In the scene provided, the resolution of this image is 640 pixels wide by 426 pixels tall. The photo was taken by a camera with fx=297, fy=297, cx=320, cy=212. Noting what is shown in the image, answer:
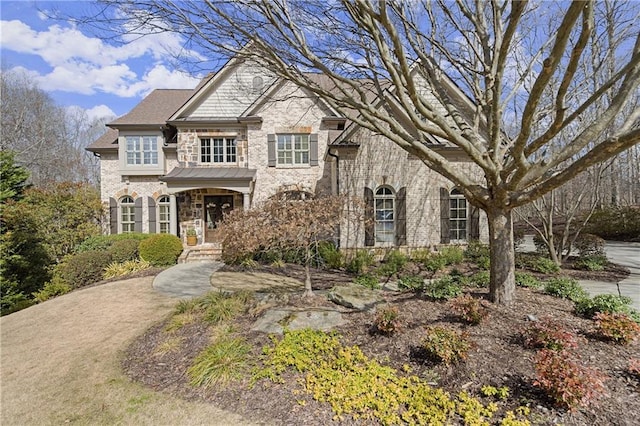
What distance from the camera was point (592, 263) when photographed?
893cm

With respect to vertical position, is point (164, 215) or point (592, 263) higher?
point (164, 215)

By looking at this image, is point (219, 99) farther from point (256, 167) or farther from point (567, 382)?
point (567, 382)

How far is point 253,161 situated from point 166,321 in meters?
9.04

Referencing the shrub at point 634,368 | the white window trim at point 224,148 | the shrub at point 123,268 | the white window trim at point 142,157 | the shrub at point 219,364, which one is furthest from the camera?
the white window trim at point 142,157

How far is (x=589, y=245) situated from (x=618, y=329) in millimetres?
7352

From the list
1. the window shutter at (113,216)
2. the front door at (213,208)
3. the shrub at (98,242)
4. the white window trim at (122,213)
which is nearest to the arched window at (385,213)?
the front door at (213,208)

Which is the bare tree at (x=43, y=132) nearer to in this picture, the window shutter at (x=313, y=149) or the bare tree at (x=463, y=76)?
the window shutter at (x=313, y=149)

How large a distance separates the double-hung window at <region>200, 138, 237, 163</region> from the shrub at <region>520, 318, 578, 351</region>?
42.5 ft

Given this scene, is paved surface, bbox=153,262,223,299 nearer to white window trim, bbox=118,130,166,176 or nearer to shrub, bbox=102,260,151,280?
shrub, bbox=102,260,151,280

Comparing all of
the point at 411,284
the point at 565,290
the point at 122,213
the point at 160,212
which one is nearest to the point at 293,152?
the point at 160,212

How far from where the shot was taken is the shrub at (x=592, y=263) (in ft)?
28.9

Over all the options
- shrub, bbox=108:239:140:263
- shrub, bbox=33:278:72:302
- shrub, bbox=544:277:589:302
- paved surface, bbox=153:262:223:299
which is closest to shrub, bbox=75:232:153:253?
shrub, bbox=108:239:140:263

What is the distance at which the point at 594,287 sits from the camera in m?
7.12

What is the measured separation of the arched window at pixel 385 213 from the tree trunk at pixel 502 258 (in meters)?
6.77
